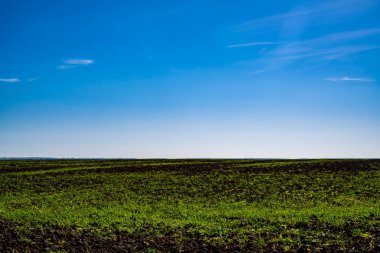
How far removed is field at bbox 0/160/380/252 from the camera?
16812 millimetres

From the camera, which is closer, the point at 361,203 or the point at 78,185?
the point at 361,203

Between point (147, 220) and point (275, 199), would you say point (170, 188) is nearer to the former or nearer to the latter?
point (275, 199)

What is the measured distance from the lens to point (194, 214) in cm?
2481

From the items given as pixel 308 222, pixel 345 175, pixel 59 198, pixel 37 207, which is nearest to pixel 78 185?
pixel 59 198

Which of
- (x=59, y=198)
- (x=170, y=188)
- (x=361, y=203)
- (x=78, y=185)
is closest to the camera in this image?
(x=361, y=203)

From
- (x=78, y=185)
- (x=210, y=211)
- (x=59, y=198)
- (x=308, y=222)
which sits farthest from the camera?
(x=78, y=185)

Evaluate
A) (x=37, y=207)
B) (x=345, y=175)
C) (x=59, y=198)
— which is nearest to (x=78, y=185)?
(x=59, y=198)

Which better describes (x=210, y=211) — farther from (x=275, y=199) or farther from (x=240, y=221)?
(x=275, y=199)

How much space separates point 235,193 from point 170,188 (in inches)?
278

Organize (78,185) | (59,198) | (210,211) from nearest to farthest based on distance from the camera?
(210,211)
(59,198)
(78,185)

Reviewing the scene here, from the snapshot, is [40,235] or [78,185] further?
[78,185]

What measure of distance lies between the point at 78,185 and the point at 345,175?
31345 millimetres

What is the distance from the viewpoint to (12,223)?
842 inches

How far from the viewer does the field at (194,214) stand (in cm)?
1681
